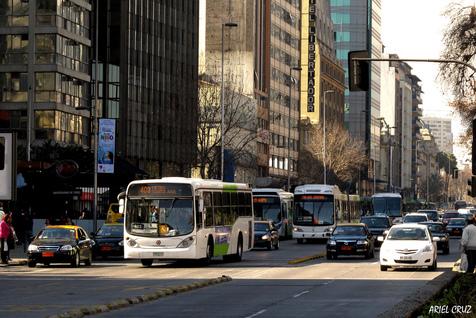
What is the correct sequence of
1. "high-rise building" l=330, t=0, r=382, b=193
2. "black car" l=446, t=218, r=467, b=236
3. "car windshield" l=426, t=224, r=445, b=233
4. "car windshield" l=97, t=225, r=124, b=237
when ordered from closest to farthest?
"car windshield" l=97, t=225, r=124, b=237
"car windshield" l=426, t=224, r=445, b=233
"black car" l=446, t=218, r=467, b=236
"high-rise building" l=330, t=0, r=382, b=193

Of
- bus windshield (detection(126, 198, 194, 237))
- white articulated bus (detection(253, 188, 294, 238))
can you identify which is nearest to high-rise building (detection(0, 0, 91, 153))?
white articulated bus (detection(253, 188, 294, 238))

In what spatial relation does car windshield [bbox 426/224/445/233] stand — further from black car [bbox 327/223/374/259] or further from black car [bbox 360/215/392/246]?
black car [bbox 327/223/374/259]

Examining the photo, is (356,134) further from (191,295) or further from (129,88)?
(191,295)

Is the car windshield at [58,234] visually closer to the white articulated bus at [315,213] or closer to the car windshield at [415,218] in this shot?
the white articulated bus at [315,213]

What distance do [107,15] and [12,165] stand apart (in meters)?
72.3

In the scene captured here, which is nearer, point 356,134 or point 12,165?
point 12,165

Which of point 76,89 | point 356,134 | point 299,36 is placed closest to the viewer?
point 76,89

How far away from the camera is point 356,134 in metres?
194

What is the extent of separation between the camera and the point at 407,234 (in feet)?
138

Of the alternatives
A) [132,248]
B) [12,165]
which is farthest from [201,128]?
[12,165]

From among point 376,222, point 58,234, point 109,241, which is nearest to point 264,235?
point 376,222

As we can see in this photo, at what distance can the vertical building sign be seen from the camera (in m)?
154

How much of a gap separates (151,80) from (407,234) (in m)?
60.3

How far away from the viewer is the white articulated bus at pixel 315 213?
229 ft
